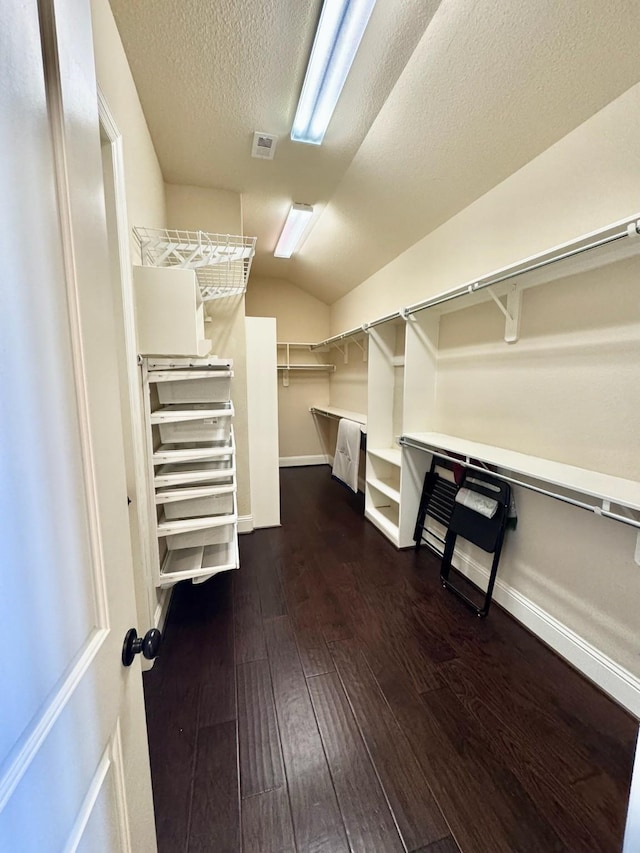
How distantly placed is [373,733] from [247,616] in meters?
0.91

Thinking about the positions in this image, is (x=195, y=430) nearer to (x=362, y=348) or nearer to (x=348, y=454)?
(x=348, y=454)

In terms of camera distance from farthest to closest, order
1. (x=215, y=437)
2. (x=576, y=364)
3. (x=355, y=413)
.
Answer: (x=355, y=413) → (x=215, y=437) → (x=576, y=364)

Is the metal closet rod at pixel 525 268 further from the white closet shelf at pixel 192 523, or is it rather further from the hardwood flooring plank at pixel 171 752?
the hardwood flooring plank at pixel 171 752

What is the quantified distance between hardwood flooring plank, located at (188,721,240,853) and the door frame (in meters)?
0.51

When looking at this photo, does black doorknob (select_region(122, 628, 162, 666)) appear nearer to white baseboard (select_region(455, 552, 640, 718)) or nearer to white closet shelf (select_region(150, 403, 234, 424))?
white closet shelf (select_region(150, 403, 234, 424))

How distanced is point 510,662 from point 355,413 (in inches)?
112

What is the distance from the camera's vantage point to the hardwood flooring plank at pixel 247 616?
170cm

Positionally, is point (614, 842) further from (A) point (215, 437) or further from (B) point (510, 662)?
(A) point (215, 437)

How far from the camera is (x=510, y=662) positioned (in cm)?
162

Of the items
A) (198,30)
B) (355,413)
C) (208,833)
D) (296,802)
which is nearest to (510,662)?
(296,802)

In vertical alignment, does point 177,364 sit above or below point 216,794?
above

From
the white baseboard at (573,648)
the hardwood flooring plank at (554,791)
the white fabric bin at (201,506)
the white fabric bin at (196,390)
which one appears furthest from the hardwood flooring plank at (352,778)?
the white fabric bin at (196,390)

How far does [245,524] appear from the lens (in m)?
3.03

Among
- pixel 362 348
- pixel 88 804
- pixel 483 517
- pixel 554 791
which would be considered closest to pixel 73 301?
pixel 88 804
